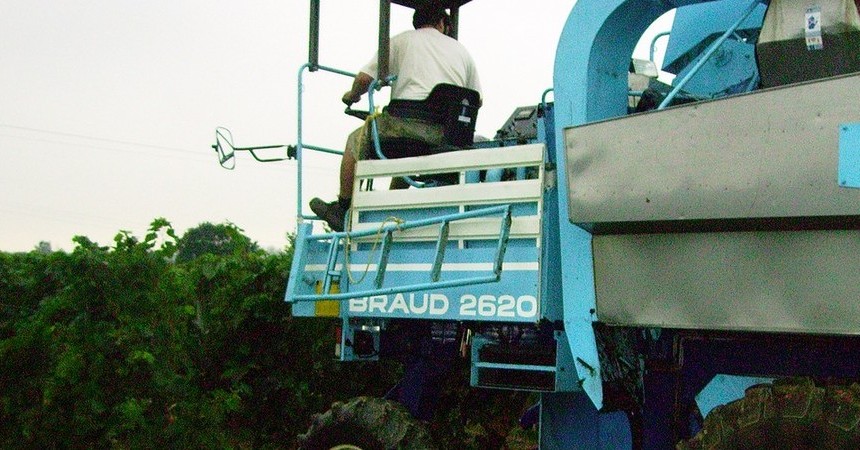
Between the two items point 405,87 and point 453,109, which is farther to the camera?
point 405,87

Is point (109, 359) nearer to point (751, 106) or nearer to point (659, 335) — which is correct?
point (659, 335)

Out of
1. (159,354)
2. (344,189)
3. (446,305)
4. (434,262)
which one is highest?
(344,189)

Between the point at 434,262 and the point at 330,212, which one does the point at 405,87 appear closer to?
the point at 330,212

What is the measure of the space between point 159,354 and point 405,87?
3153 millimetres

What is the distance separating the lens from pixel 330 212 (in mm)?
6289

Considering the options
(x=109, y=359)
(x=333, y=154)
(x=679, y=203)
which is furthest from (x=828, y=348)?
(x=109, y=359)

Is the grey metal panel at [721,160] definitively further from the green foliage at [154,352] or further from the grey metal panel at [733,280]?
the green foliage at [154,352]

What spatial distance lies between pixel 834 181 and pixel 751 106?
0.42 meters

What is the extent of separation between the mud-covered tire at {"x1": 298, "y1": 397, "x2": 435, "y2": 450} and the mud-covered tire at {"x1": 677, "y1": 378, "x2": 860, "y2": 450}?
180 centimetres

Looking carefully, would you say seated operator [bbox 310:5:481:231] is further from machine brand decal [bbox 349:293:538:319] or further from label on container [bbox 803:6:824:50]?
label on container [bbox 803:6:824:50]

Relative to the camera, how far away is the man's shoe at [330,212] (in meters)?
6.25

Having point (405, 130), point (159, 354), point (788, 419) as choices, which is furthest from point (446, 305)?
point (159, 354)

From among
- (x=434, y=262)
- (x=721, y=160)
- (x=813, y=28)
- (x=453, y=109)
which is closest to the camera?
(x=721, y=160)

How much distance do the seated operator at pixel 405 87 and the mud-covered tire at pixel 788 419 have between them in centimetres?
263
